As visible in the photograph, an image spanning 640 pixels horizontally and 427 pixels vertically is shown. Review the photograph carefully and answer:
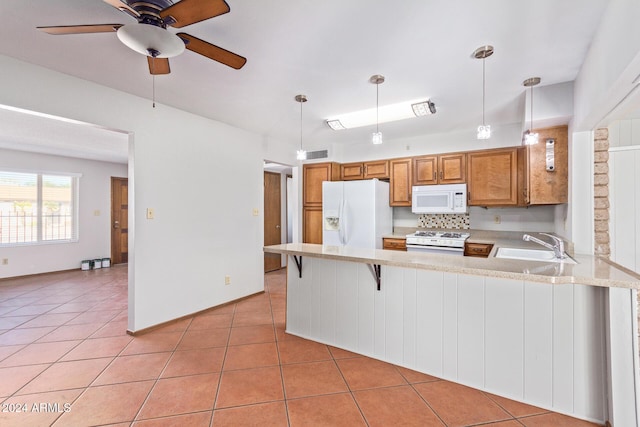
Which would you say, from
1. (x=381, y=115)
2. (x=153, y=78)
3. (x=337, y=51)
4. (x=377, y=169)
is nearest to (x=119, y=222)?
(x=153, y=78)

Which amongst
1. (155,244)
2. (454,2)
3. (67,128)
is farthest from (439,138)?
(67,128)

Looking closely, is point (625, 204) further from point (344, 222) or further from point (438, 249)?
point (344, 222)

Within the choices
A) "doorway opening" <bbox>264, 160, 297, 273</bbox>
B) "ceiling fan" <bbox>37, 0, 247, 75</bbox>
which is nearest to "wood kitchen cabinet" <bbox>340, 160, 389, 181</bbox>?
"doorway opening" <bbox>264, 160, 297, 273</bbox>

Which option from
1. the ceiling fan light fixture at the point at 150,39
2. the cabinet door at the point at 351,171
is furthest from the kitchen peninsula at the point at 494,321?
the cabinet door at the point at 351,171

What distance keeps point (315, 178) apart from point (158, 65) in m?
3.18

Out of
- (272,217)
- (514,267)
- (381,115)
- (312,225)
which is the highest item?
(381,115)

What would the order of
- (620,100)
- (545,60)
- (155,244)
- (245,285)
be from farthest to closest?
(245,285)
(155,244)
(545,60)
(620,100)

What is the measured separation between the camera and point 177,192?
3.24m

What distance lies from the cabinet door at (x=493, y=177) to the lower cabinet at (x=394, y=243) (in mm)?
1036

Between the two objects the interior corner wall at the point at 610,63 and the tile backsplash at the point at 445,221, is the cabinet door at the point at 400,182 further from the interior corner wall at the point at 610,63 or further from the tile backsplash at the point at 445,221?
the interior corner wall at the point at 610,63

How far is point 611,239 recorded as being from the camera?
2467 millimetres

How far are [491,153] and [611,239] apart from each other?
1684 millimetres

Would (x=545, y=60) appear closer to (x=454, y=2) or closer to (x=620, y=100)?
(x=620, y=100)

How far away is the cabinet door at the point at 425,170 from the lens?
420 cm
